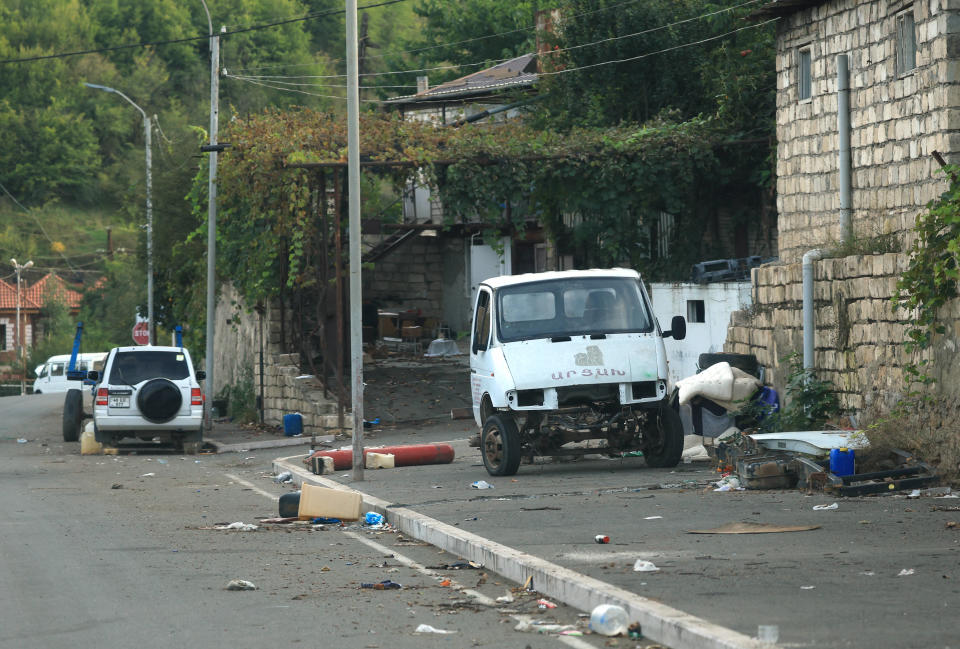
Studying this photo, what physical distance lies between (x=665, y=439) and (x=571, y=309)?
6.46ft

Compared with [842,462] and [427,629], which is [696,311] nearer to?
[842,462]

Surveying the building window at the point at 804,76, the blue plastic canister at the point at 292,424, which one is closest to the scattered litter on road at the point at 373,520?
the building window at the point at 804,76

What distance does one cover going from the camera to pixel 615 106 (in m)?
34.2

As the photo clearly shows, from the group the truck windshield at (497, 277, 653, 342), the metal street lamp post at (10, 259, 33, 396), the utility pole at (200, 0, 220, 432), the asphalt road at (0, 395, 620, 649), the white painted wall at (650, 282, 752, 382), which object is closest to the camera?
the asphalt road at (0, 395, 620, 649)

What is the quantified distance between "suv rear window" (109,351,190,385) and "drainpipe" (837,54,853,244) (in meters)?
12.9

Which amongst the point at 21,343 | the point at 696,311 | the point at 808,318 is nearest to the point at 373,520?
the point at 808,318

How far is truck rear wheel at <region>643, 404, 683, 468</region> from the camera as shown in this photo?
15820 millimetres

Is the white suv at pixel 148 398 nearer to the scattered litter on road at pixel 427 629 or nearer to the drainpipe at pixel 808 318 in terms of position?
the drainpipe at pixel 808 318

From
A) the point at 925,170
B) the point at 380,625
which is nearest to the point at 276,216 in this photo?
the point at 925,170

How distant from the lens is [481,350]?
1653 cm

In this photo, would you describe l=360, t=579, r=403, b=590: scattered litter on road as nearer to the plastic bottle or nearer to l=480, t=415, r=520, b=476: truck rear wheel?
the plastic bottle

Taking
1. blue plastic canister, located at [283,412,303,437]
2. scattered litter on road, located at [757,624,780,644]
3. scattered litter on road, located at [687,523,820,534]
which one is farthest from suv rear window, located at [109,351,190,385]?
scattered litter on road, located at [757,624,780,644]

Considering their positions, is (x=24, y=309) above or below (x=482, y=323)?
above

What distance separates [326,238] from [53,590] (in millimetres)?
17765
